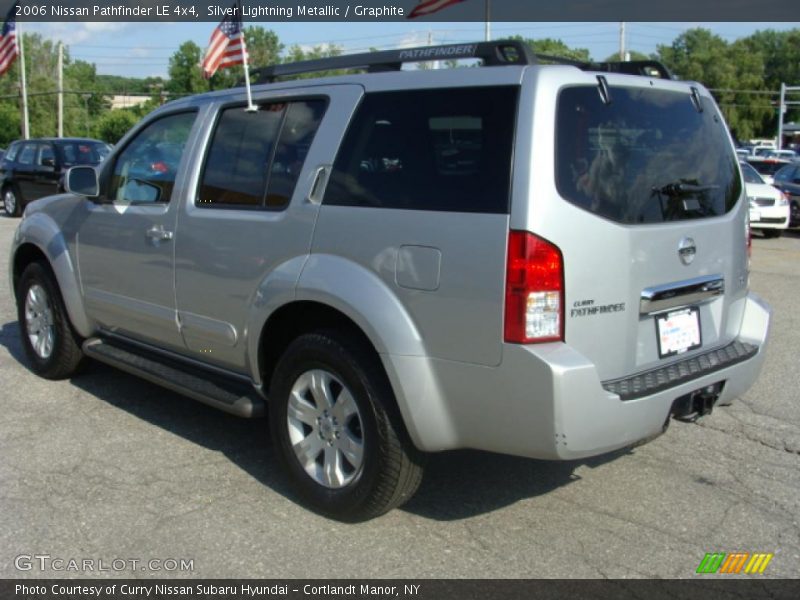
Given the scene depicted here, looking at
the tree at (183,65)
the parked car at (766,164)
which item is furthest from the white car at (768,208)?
the tree at (183,65)

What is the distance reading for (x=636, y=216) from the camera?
11.6 ft

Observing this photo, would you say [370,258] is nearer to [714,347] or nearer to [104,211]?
[714,347]

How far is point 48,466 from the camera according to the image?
459 cm

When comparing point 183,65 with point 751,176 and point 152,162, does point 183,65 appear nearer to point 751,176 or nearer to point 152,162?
point 751,176

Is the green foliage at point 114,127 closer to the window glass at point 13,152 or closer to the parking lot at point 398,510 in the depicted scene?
the window glass at point 13,152

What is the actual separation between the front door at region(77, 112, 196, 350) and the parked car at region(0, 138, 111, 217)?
46.8 ft

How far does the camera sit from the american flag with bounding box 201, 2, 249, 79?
226 inches

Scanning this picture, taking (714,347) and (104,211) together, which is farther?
(104,211)

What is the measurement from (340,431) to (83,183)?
2626 millimetres

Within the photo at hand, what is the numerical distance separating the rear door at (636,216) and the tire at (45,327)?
389 cm
